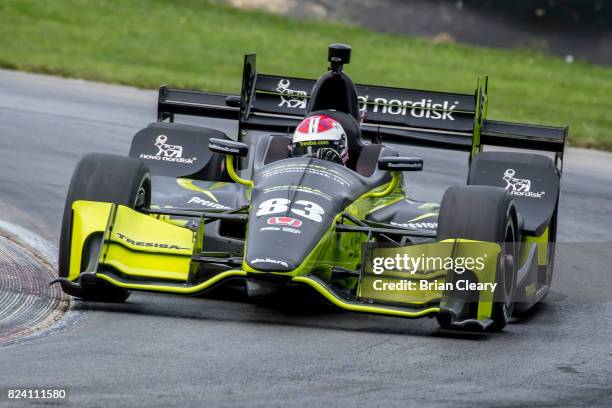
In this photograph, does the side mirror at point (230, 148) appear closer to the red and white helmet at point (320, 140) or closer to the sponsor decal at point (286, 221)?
the red and white helmet at point (320, 140)

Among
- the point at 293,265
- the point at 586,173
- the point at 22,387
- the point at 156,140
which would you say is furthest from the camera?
the point at 586,173

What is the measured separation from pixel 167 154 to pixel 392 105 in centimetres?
195

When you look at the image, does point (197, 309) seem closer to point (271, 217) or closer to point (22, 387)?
point (271, 217)

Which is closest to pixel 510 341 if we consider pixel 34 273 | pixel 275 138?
pixel 275 138

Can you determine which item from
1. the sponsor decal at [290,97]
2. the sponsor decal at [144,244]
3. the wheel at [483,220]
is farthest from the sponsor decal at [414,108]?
the sponsor decal at [144,244]

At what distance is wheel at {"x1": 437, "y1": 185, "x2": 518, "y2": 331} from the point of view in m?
7.78

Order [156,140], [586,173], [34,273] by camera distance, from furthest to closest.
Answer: [586,173]
[156,140]
[34,273]

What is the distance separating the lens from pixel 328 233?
786 cm

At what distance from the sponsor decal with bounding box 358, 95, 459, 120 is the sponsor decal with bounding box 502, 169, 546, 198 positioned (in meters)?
1.04

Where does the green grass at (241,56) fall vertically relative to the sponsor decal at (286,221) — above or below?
above

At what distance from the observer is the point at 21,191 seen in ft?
39.3

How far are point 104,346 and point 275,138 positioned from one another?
122 inches

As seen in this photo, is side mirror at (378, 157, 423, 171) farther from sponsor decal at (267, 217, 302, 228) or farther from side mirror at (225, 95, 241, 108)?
side mirror at (225, 95, 241, 108)

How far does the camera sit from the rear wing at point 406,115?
10.5 m
